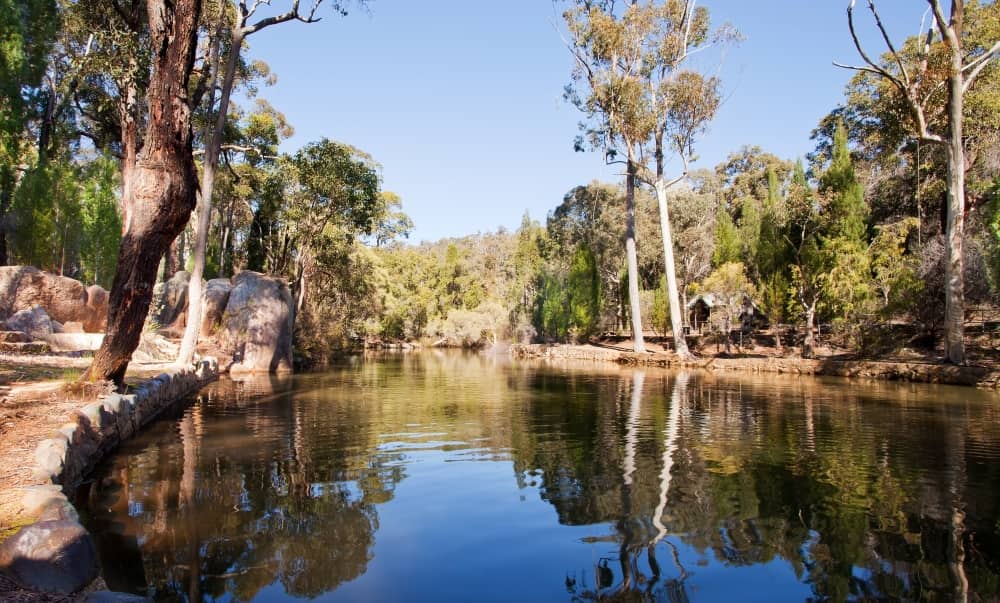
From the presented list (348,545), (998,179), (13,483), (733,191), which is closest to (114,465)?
(13,483)

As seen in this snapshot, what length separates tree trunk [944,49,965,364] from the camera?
17641 mm

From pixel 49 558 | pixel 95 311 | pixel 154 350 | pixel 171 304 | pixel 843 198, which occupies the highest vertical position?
pixel 843 198

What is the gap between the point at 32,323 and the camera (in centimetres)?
1520

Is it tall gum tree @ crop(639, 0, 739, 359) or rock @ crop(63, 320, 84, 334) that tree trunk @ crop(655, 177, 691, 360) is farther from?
rock @ crop(63, 320, 84, 334)

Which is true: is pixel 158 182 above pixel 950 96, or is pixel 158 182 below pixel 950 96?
below

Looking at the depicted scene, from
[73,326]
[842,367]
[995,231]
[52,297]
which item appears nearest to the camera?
[52,297]

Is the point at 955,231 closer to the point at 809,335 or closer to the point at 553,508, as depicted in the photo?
the point at 809,335

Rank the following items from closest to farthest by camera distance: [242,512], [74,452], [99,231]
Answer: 1. [242,512]
2. [74,452]
3. [99,231]

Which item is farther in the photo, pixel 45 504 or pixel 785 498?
pixel 785 498

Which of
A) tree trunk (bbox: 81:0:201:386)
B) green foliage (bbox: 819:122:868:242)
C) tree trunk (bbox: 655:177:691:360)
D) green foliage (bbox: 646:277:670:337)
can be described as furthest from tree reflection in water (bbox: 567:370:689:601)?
green foliage (bbox: 646:277:670:337)

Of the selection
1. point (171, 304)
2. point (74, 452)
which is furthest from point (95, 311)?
point (74, 452)

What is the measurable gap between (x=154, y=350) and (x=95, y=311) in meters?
3.14

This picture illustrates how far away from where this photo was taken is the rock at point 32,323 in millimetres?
14775

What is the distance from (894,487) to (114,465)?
8.19 metres
